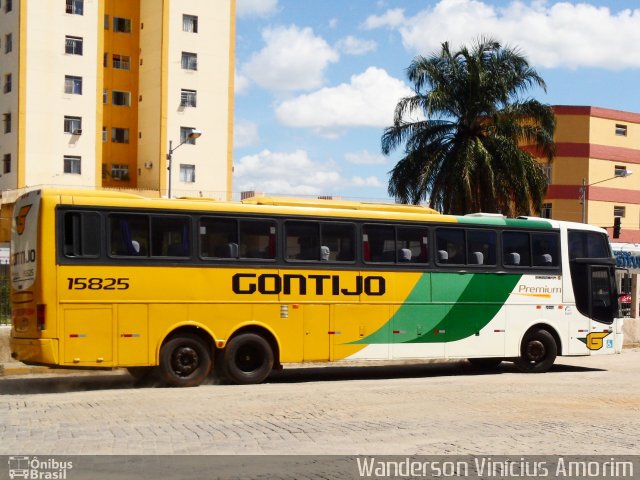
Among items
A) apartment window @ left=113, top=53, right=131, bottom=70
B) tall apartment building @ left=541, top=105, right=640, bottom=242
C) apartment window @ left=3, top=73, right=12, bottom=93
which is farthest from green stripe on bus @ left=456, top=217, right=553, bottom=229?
tall apartment building @ left=541, top=105, right=640, bottom=242

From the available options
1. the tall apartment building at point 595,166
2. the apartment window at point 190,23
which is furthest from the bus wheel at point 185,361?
the tall apartment building at point 595,166

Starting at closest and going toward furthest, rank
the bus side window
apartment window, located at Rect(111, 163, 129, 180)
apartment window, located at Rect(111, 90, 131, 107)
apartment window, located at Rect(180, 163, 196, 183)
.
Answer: the bus side window → apartment window, located at Rect(180, 163, 196, 183) → apartment window, located at Rect(111, 163, 129, 180) → apartment window, located at Rect(111, 90, 131, 107)

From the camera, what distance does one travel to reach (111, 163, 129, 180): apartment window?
6488cm

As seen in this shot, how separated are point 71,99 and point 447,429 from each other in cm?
5202

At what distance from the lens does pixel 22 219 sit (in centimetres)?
1691

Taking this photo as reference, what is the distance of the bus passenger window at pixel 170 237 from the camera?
17141 millimetres

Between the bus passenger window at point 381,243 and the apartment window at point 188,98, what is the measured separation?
4630 centimetres

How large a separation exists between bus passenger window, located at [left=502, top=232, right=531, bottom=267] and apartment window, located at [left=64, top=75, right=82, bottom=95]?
4411 centimetres

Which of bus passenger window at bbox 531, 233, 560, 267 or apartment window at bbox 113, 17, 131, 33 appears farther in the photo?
apartment window at bbox 113, 17, 131, 33

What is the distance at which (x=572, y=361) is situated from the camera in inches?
989

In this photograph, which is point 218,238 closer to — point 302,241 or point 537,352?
point 302,241

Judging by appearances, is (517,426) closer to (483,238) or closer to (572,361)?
(483,238)

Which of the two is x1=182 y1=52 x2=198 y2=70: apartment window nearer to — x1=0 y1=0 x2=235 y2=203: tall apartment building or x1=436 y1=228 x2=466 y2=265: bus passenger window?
x1=0 y1=0 x2=235 y2=203: tall apartment building

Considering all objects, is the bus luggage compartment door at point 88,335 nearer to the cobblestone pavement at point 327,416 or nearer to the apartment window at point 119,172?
the cobblestone pavement at point 327,416
